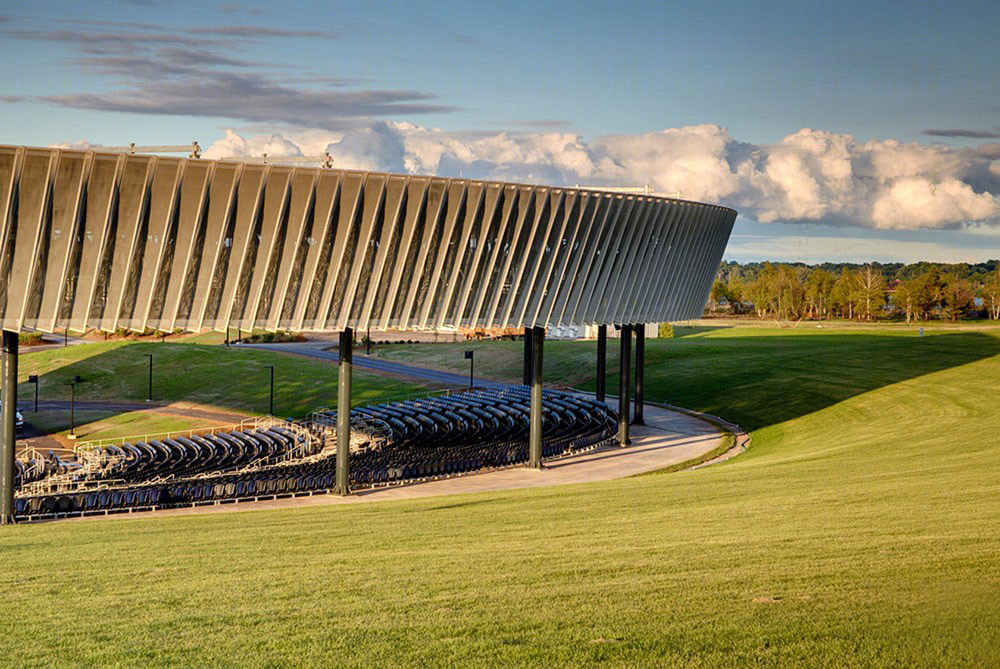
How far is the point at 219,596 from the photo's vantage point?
13258 millimetres

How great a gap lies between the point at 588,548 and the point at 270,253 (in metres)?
17.6

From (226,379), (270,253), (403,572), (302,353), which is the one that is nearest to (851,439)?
(270,253)

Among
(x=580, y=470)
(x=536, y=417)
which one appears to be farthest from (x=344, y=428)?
(x=580, y=470)

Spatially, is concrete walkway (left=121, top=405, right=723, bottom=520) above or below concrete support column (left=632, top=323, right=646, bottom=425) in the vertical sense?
below

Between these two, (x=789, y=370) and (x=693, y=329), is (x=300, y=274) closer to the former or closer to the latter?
(x=789, y=370)

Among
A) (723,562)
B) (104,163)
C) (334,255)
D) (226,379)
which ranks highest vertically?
(104,163)

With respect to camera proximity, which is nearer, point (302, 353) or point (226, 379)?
point (226, 379)

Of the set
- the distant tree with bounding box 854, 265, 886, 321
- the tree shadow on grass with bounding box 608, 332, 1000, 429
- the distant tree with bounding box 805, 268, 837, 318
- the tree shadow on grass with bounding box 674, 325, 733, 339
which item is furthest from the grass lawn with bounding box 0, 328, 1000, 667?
the distant tree with bounding box 805, 268, 837, 318

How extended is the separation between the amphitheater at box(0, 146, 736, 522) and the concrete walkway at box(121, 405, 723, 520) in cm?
97

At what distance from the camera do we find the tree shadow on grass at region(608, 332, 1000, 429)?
5244 centimetres

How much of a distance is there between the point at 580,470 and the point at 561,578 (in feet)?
78.2

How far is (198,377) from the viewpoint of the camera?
69.9 m

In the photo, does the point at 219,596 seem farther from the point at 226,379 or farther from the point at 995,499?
the point at 226,379

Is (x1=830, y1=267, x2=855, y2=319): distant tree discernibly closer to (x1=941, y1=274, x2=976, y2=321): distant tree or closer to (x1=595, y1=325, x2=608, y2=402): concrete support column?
(x1=941, y1=274, x2=976, y2=321): distant tree
